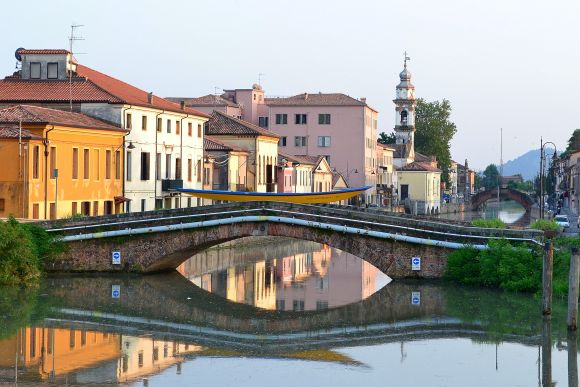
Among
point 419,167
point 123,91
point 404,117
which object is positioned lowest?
point 419,167

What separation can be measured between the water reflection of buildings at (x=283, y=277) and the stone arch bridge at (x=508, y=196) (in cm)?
8171

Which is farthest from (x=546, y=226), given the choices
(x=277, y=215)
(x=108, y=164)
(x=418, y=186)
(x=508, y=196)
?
(x=508, y=196)

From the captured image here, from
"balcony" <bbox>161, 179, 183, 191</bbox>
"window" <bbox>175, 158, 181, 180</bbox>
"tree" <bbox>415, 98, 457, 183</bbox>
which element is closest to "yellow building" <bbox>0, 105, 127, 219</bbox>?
"balcony" <bbox>161, 179, 183, 191</bbox>

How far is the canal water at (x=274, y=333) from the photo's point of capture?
27953mm

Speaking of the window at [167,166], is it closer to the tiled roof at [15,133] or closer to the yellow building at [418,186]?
the tiled roof at [15,133]

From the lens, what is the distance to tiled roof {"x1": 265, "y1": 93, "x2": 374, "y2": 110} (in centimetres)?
11275

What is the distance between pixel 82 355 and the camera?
30156 mm

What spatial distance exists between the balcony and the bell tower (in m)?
76.7

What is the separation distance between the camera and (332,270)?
56.8 meters

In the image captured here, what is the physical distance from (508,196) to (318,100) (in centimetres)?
4910

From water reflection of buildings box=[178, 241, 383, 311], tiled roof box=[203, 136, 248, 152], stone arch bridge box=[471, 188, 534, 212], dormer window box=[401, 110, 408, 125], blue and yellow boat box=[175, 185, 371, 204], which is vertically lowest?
water reflection of buildings box=[178, 241, 383, 311]

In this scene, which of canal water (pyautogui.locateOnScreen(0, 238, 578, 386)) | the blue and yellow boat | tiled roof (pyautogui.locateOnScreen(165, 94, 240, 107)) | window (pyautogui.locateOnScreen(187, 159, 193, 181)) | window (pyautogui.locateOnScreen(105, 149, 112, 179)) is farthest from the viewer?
tiled roof (pyautogui.locateOnScreen(165, 94, 240, 107))

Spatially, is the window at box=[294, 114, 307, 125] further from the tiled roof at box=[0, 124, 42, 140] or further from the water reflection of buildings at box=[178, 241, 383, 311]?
the tiled roof at box=[0, 124, 42, 140]

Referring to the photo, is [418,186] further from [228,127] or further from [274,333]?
[274,333]
